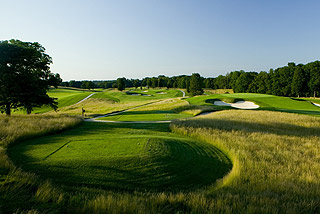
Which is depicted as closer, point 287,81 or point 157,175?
point 157,175

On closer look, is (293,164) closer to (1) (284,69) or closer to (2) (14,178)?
(2) (14,178)

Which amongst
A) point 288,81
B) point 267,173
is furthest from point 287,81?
point 267,173

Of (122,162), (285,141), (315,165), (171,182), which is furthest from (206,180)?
(285,141)

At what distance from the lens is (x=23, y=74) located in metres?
20.8

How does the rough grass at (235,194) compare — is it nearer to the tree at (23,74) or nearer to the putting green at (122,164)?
the putting green at (122,164)

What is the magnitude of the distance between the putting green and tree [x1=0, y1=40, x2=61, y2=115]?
15.2 m

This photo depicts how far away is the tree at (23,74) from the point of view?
19.6 metres

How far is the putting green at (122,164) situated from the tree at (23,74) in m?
15.2

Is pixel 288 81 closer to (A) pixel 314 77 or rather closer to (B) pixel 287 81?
(B) pixel 287 81

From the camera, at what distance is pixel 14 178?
4871mm

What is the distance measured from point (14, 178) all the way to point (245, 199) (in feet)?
21.6

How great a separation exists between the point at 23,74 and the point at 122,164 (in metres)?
21.3

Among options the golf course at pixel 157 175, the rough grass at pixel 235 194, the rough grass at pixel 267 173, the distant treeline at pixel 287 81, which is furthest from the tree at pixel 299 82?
the rough grass at pixel 235 194

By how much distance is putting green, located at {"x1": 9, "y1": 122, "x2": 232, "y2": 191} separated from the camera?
6039 mm
